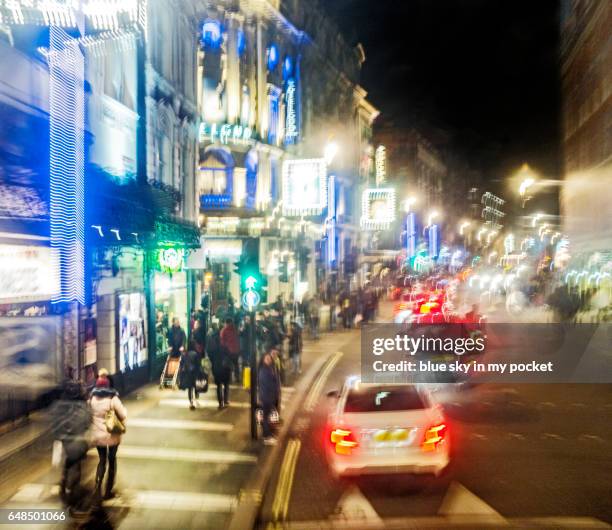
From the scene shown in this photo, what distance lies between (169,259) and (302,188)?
53.0 ft

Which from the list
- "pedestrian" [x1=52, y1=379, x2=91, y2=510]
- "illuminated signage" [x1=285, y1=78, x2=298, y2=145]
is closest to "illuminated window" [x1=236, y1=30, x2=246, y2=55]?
"illuminated signage" [x1=285, y1=78, x2=298, y2=145]

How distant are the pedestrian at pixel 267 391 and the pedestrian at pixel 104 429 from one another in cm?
353

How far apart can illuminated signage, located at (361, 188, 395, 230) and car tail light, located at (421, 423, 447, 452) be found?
44.7 metres

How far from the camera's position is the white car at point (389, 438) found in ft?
28.8

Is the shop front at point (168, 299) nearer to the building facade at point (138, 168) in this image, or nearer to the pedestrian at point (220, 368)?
the building facade at point (138, 168)

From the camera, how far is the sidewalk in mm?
8422

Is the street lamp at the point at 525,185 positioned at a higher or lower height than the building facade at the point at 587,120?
lower

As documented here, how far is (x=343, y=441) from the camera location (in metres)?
8.98

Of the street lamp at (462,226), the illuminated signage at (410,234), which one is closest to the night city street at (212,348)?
the illuminated signage at (410,234)

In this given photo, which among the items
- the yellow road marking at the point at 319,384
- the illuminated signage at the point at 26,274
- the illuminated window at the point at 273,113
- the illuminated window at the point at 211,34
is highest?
the illuminated window at the point at 211,34

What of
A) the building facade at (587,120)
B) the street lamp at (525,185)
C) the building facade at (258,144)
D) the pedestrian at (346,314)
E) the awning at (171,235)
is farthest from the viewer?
the building facade at (587,120)

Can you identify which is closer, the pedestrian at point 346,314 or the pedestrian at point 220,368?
the pedestrian at point 220,368

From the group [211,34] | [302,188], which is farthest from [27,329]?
[302,188]

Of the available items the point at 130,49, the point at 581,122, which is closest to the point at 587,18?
the point at 581,122
